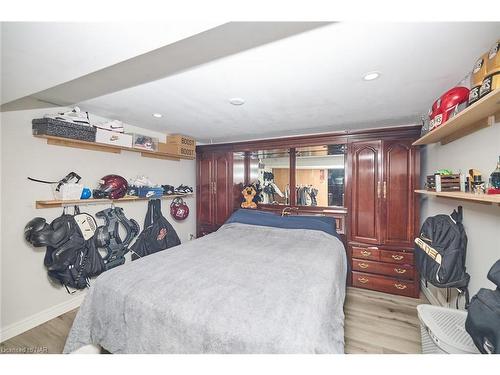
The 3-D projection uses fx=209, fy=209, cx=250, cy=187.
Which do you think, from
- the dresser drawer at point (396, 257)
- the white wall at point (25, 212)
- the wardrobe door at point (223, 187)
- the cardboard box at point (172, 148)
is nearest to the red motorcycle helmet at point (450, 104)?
the dresser drawer at point (396, 257)

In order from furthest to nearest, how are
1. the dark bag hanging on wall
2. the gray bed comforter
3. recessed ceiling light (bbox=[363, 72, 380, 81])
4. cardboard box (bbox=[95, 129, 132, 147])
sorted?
the dark bag hanging on wall → cardboard box (bbox=[95, 129, 132, 147]) → recessed ceiling light (bbox=[363, 72, 380, 81]) → the gray bed comforter

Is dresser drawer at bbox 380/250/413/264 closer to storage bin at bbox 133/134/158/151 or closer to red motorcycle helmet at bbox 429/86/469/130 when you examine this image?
red motorcycle helmet at bbox 429/86/469/130

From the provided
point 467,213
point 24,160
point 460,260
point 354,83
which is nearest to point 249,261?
point 460,260

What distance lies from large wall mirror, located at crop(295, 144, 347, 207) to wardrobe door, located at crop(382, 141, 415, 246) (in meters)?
0.54

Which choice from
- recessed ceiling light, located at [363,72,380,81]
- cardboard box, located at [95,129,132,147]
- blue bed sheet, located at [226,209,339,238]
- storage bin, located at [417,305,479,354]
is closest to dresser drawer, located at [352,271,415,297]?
blue bed sheet, located at [226,209,339,238]

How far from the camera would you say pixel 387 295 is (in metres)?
2.70

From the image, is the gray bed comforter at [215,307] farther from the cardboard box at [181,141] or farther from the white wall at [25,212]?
the cardboard box at [181,141]

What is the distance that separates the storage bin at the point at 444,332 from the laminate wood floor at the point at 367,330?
48 centimetres

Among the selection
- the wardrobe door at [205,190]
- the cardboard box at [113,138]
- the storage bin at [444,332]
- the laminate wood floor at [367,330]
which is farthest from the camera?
the wardrobe door at [205,190]

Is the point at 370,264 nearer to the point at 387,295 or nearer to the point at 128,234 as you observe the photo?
the point at 387,295

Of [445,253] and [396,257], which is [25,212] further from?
[396,257]

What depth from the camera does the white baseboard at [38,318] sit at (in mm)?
1938

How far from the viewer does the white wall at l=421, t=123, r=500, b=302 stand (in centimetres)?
139

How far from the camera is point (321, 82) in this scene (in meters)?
1.66
